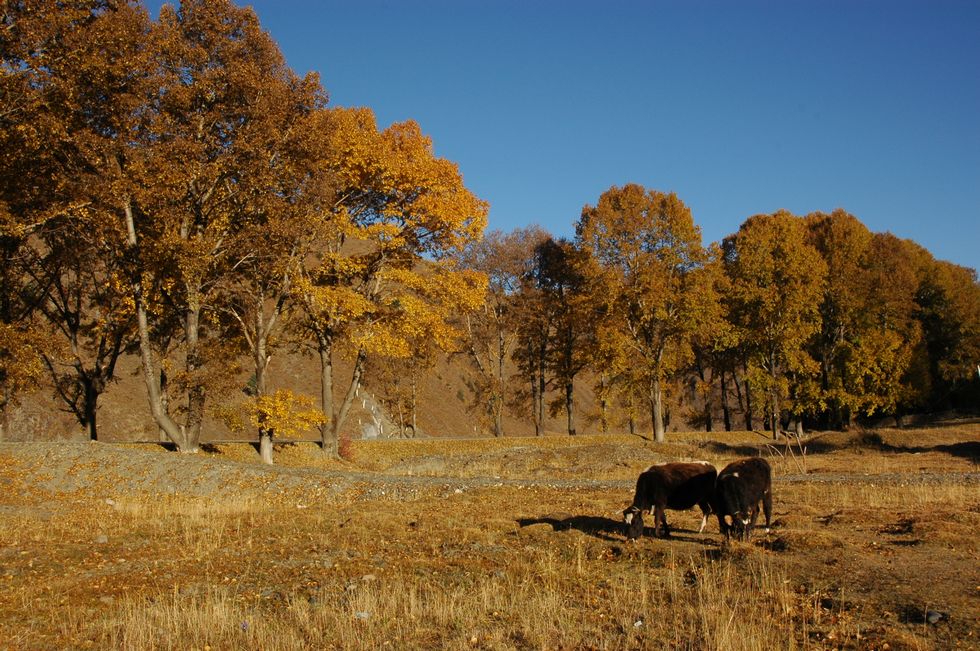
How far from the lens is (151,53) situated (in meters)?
25.1

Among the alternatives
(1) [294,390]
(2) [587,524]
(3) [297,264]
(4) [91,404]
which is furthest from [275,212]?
(1) [294,390]

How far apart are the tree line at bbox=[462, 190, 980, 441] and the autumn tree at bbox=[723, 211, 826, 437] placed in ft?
0.29

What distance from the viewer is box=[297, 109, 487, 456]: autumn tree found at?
31.5 meters

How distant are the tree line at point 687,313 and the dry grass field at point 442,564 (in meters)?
21.8

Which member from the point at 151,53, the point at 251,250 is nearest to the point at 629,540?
the point at 251,250

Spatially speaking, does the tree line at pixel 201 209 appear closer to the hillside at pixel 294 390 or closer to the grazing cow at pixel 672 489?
the hillside at pixel 294 390

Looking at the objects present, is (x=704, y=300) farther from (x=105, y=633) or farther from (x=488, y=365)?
(x=105, y=633)

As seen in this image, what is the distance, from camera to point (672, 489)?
1511 centimetres

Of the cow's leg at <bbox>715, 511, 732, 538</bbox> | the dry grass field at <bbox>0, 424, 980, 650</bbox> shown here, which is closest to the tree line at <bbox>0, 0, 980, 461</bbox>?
the dry grass field at <bbox>0, 424, 980, 650</bbox>

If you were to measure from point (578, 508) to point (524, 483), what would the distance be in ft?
22.7

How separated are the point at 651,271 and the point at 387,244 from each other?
62.4 ft

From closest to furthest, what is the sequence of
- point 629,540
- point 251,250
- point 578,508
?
1. point 629,540
2. point 578,508
3. point 251,250

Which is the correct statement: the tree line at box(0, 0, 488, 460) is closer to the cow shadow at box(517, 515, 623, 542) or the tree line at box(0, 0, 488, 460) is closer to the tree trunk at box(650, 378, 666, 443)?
the cow shadow at box(517, 515, 623, 542)

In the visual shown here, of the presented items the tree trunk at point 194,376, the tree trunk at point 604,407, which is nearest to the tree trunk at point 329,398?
the tree trunk at point 194,376
